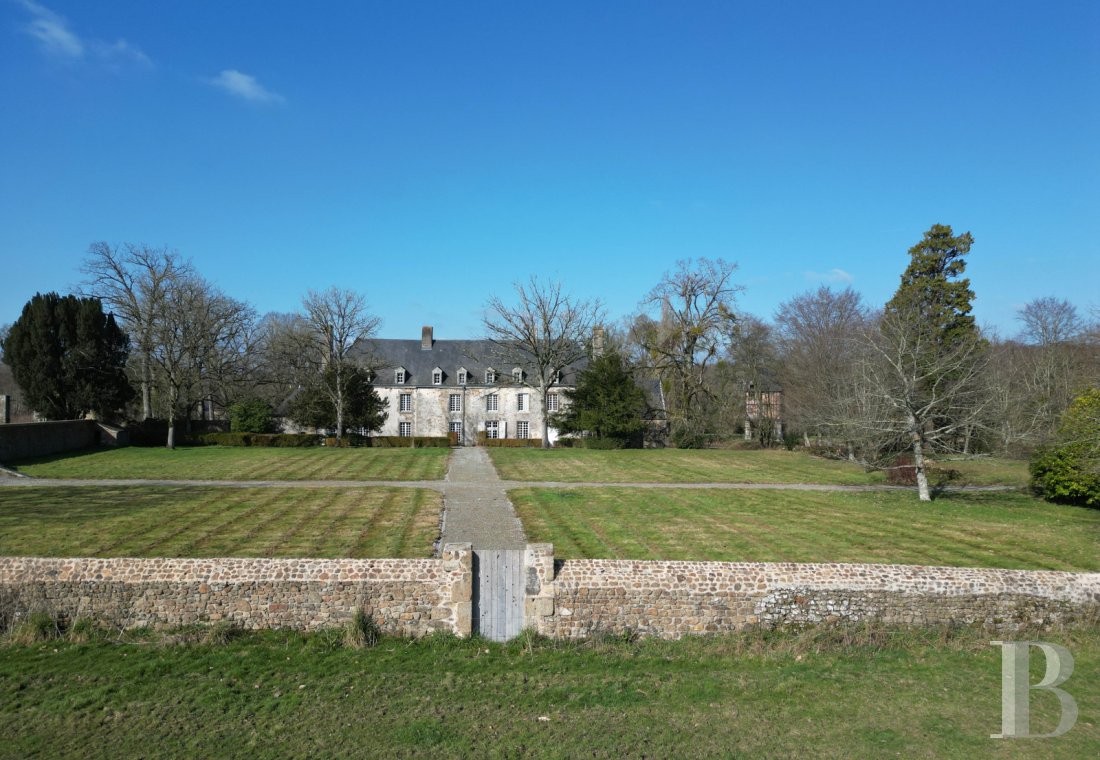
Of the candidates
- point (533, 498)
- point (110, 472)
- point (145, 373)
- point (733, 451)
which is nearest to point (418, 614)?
point (533, 498)

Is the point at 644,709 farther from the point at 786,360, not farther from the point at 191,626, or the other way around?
the point at 786,360

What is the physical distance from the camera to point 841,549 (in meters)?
15.9

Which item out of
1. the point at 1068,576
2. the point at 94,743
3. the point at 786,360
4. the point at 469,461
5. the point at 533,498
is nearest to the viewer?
the point at 94,743

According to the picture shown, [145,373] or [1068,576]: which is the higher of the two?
[145,373]

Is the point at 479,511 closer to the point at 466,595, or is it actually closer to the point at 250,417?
the point at 466,595

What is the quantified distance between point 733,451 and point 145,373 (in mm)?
36619

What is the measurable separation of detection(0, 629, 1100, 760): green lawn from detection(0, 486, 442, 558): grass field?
5.03 meters

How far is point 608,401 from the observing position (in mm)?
42531

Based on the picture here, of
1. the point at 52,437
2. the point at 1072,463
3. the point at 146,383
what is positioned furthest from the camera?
the point at 146,383

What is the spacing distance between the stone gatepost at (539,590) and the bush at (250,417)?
35.7 meters

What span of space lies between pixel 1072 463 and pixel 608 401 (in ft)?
79.1

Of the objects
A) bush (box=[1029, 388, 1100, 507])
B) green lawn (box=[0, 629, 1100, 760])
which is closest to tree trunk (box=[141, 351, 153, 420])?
green lawn (box=[0, 629, 1100, 760])

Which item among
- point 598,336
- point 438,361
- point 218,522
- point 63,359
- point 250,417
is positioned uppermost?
point 598,336

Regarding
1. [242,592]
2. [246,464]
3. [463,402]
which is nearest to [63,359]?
[246,464]
